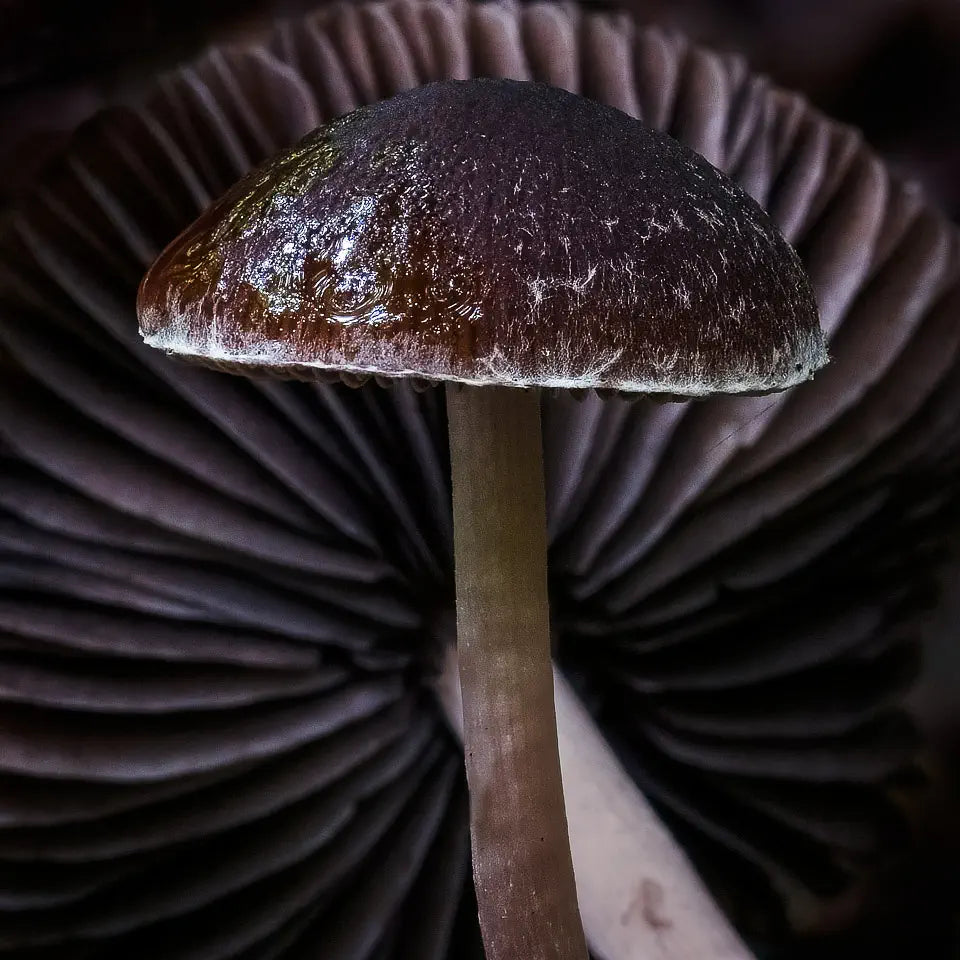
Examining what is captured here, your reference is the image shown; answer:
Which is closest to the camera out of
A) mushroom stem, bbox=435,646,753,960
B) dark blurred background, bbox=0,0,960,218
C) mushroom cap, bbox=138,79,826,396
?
mushroom cap, bbox=138,79,826,396

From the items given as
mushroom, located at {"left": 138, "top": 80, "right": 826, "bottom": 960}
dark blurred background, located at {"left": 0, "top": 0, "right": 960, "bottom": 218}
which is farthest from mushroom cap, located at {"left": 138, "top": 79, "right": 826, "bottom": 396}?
dark blurred background, located at {"left": 0, "top": 0, "right": 960, "bottom": 218}

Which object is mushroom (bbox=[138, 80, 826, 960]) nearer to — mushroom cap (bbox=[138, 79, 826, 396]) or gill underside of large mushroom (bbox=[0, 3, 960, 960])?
mushroom cap (bbox=[138, 79, 826, 396])

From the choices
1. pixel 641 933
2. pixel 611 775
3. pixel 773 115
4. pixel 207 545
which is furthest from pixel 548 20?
pixel 641 933

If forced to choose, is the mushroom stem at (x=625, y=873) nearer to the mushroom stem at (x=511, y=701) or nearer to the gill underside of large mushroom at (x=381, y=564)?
the gill underside of large mushroom at (x=381, y=564)

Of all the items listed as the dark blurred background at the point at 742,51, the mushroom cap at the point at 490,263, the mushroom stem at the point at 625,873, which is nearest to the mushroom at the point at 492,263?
the mushroom cap at the point at 490,263

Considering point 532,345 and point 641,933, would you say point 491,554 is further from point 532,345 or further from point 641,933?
point 641,933

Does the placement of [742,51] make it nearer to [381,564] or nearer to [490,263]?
[490,263]
